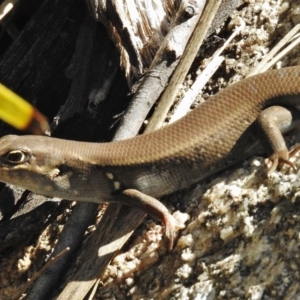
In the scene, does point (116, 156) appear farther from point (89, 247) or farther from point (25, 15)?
point (25, 15)

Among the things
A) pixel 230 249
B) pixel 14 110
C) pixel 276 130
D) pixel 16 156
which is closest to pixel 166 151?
pixel 276 130

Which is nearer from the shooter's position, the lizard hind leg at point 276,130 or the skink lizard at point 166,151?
the lizard hind leg at point 276,130

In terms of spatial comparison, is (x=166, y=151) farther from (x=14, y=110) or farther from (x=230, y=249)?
(x=14, y=110)

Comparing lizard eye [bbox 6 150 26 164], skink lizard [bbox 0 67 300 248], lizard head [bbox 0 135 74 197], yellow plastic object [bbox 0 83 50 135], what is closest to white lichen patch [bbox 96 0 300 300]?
skink lizard [bbox 0 67 300 248]

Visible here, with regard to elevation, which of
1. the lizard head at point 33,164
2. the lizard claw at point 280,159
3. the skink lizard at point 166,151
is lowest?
the lizard claw at point 280,159

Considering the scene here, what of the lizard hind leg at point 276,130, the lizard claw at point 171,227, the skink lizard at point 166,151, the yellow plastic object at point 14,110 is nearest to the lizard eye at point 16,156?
the skink lizard at point 166,151

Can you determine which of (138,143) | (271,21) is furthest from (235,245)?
(271,21)

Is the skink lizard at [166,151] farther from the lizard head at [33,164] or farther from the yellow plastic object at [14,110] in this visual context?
the yellow plastic object at [14,110]

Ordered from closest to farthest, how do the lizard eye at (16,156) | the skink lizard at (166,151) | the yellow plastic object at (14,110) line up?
the skink lizard at (166,151)
the lizard eye at (16,156)
the yellow plastic object at (14,110)
